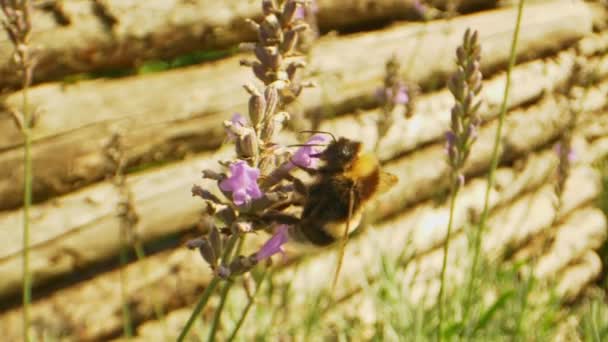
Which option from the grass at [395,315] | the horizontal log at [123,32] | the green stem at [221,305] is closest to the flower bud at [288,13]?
the green stem at [221,305]

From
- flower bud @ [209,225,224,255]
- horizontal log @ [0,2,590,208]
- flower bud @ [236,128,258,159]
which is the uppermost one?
flower bud @ [236,128,258,159]

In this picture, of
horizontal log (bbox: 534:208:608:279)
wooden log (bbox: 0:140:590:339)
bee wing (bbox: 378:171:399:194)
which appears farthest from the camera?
horizontal log (bbox: 534:208:608:279)

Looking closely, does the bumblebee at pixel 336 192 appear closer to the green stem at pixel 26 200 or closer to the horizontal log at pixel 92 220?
the green stem at pixel 26 200

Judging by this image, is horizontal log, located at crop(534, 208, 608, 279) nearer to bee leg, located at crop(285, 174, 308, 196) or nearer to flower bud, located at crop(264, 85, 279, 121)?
bee leg, located at crop(285, 174, 308, 196)

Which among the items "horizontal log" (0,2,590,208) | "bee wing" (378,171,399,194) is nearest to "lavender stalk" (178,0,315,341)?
"bee wing" (378,171,399,194)

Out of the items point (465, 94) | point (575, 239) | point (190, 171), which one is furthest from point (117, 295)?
point (575, 239)

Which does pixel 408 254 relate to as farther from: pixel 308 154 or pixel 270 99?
pixel 270 99

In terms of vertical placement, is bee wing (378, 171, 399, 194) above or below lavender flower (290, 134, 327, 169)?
below
